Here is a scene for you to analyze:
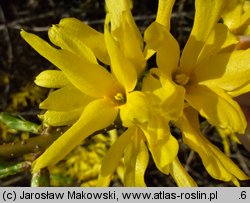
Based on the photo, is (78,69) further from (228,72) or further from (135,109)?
(228,72)

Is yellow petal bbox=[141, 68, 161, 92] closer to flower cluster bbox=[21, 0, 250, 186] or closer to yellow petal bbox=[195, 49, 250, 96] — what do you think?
flower cluster bbox=[21, 0, 250, 186]

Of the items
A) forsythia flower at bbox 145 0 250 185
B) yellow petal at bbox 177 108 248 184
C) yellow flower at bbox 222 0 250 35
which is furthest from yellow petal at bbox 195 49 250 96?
yellow flower at bbox 222 0 250 35

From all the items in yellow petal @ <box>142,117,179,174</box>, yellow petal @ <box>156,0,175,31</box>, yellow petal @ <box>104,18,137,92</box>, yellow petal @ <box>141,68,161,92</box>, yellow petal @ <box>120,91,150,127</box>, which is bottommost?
yellow petal @ <box>142,117,179,174</box>

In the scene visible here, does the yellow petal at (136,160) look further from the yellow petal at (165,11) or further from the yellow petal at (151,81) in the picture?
the yellow petal at (165,11)

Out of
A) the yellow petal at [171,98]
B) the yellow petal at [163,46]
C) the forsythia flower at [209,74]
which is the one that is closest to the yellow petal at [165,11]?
the forsythia flower at [209,74]
